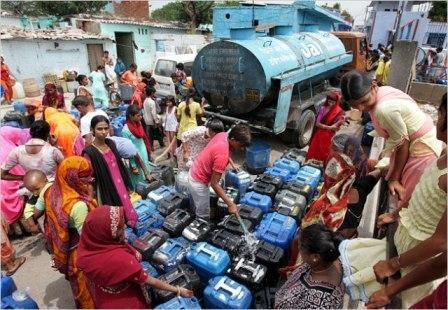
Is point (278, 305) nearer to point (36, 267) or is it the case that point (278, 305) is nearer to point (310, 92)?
point (36, 267)

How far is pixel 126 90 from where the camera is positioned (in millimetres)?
9164

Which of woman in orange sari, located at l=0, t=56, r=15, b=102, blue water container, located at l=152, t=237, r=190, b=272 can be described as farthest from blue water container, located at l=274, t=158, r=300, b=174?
woman in orange sari, located at l=0, t=56, r=15, b=102

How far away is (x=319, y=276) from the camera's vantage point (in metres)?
1.84

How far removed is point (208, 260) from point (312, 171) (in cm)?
233

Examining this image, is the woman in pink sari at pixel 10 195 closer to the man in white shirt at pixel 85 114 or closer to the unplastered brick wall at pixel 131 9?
the man in white shirt at pixel 85 114

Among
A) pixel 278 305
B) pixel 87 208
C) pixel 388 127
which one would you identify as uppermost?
pixel 388 127

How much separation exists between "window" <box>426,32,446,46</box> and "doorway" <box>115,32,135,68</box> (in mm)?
24389

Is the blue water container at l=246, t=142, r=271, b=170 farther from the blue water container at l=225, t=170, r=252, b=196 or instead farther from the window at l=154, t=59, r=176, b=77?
the window at l=154, t=59, r=176, b=77

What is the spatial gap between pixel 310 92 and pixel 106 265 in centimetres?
Result: 674

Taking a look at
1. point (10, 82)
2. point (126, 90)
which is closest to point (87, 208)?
point (126, 90)

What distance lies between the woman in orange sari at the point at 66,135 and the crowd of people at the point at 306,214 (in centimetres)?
1

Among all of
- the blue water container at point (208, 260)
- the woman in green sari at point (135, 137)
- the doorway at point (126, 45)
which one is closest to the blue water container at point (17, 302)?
the blue water container at point (208, 260)

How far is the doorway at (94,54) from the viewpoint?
15055mm

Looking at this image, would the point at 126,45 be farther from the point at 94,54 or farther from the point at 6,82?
the point at 6,82
